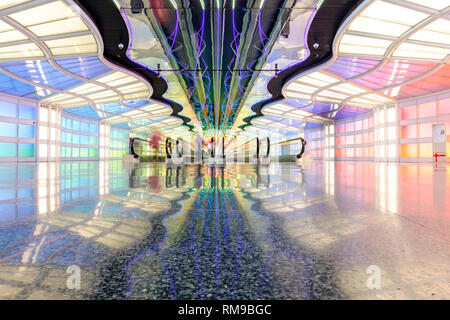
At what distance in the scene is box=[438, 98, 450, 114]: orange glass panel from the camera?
28922 millimetres

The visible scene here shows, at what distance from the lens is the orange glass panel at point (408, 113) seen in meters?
32.6

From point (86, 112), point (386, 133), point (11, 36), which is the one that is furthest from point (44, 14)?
point (386, 133)

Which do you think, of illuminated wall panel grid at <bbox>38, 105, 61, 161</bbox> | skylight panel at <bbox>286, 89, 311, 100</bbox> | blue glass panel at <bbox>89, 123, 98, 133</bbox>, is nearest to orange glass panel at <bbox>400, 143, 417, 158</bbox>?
skylight panel at <bbox>286, 89, 311, 100</bbox>

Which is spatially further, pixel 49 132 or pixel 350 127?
pixel 350 127

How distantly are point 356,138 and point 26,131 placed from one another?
1906 inches

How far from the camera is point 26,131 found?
31750 millimetres

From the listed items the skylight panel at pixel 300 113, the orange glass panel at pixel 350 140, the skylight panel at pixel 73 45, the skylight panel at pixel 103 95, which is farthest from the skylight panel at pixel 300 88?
the orange glass panel at pixel 350 140

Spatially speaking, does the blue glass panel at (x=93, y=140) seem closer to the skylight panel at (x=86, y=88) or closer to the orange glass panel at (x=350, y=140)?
the skylight panel at (x=86, y=88)

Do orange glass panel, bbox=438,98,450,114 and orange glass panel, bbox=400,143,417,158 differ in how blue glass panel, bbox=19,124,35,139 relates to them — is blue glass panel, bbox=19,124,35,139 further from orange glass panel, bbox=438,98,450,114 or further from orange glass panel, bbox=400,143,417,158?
orange glass panel, bbox=438,98,450,114

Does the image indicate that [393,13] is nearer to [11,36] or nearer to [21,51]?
[11,36]

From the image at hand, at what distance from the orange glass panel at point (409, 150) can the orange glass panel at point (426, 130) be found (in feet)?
5.22

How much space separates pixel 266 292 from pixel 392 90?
3357 cm
